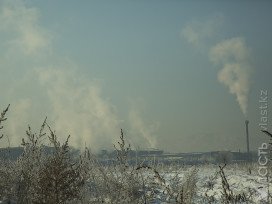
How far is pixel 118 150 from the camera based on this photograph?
6488mm

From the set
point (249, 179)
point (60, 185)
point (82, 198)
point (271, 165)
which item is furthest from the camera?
point (249, 179)

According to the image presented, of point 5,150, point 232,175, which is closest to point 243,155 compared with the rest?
point 232,175

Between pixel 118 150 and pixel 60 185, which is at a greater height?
pixel 118 150

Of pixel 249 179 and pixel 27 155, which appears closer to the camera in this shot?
pixel 27 155

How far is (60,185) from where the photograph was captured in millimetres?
6219

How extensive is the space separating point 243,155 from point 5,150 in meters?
86.3

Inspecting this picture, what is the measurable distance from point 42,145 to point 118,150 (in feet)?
6.75

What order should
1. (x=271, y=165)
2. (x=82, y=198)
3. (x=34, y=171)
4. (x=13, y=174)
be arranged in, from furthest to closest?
(x=13, y=174) < (x=34, y=171) < (x=82, y=198) < (x=271, y=165)

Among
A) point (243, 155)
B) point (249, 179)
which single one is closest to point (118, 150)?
point (249, 179)

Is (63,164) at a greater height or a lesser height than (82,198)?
greater

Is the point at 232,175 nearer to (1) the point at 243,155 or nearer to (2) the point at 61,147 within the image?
(2) the point at 61,147

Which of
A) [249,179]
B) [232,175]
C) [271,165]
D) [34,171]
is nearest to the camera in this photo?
[271,165]

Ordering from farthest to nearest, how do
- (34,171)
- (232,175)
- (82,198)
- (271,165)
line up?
(232,175)
(34,171)
(82,198)
(271,165)

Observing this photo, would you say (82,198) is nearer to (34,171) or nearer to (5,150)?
(34,171)
